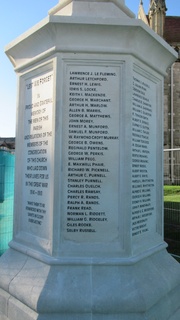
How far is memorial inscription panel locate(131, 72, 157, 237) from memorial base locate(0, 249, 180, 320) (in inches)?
17.9

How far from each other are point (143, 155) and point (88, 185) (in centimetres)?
76

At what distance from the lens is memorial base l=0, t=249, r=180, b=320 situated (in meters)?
2.38

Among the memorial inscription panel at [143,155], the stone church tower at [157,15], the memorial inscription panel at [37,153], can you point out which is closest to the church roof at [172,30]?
the stone church tower at [157,15]

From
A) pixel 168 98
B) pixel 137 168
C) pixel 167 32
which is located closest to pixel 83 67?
pixel 137 168

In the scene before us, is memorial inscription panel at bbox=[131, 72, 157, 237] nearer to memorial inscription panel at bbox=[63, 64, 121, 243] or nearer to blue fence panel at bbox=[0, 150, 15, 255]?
memorial inscription panel at bbox=[63, 64, 121, 243]

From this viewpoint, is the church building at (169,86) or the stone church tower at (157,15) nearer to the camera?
the stone church tower at (157,15)

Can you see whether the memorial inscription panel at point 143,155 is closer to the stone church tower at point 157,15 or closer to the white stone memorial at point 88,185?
the white stone memorial at point 88,185

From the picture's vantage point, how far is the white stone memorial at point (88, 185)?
2479 mm

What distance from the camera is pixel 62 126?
2.78m

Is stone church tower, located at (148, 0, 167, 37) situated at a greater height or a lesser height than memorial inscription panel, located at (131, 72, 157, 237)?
greater

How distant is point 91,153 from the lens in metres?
2.79

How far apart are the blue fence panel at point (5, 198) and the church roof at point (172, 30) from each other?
2650 centimetres

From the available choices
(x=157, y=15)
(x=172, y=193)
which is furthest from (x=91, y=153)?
(x=157, y=15)

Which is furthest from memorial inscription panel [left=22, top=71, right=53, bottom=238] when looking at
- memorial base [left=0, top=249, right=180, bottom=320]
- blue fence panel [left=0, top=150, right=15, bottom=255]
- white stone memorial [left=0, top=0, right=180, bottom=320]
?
blue fence panel [left=0, top=150, right=15, bottom=255]
